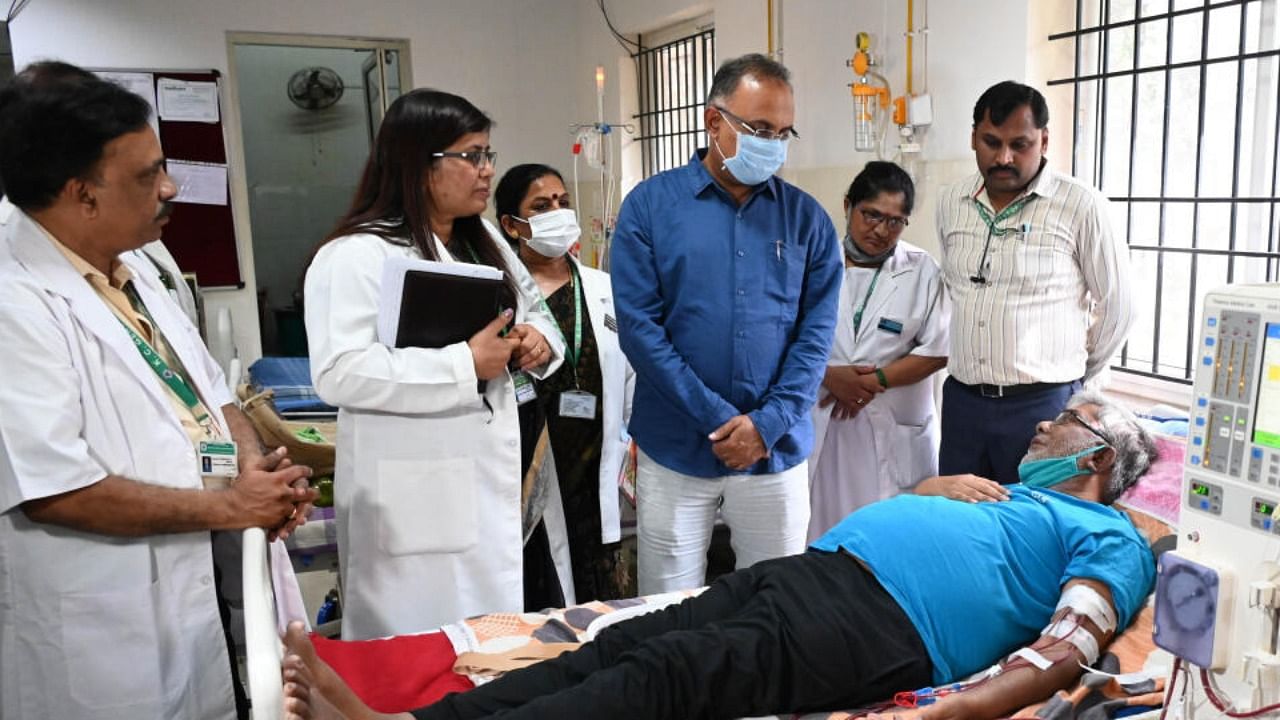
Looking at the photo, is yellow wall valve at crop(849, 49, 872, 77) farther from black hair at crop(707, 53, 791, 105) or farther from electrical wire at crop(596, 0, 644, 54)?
electrical wire at crop(596, 0, 644, 54)

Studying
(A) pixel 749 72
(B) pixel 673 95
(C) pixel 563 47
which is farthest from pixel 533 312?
(C) pixel 563 47

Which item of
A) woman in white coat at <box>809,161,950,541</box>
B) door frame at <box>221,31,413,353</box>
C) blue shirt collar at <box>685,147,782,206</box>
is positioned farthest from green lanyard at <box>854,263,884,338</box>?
door frame at <box>221,31,413,353</box>

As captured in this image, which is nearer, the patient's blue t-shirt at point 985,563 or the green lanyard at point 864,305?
the patient's blue t-shirt at point 985,563

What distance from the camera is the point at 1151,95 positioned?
300 cm

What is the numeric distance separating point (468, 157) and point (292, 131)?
623 centimetres

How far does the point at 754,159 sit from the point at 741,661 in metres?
1.21

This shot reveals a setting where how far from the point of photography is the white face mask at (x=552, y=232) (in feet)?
9.46

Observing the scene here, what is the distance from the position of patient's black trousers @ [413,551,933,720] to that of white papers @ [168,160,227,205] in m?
4.69

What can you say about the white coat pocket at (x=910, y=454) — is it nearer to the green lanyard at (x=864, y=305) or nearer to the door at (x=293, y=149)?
the green lanyard at (x=864, y=305)

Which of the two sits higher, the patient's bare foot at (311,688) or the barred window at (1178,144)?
the barred window at (1178,144)

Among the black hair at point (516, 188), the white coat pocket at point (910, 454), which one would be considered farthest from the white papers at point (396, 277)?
the white coat pocket at point (910, 454)

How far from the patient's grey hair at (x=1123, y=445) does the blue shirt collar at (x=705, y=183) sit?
914mm

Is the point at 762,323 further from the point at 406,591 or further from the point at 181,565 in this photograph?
the point at 181,565

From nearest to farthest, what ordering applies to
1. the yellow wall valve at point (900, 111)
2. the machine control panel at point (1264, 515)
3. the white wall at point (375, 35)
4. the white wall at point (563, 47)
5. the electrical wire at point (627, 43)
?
1. the machine control panel at point (1264, 515)
2. the white wall at point (563, 47)
3. the yellow wall valve at point (900, 111)
4. the white wall at point (375, 35)
5. the electrical wire at point (627, 43)
